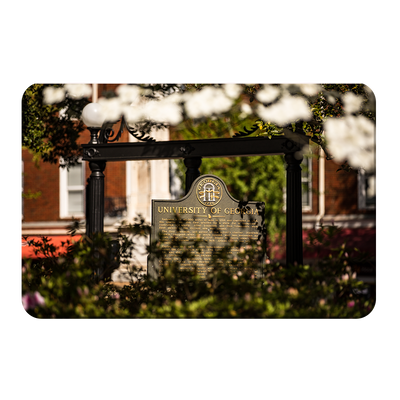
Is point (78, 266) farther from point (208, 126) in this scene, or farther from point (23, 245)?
point (208, 126)

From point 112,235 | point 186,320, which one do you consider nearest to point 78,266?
point 112,235

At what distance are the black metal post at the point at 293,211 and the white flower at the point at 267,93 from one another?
555mm

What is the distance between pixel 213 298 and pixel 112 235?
4.33ft

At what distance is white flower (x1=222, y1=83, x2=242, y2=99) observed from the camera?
177 inches

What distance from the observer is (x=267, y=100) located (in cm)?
454

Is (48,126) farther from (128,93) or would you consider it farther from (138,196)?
(138,196)

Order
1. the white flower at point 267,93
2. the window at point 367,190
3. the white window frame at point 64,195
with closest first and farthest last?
1. the window at point 367,190
2. the white flower at point 267,93
3. the white window frame at point 64,195

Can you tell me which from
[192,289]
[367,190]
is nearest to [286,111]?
[367,190]

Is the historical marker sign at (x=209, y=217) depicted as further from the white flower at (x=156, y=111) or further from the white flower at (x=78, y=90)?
the white flower at (x=78, y=90)

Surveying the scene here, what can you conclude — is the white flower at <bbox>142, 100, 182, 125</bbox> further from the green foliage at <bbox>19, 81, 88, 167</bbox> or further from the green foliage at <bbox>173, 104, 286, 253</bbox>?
the green foliage at <bbox>19, 81, 88, 167</bbox>

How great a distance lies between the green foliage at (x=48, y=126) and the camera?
15.1 feet

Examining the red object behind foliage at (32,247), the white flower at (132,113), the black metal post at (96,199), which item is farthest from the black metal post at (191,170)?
the red object behind foliage at (32,247)

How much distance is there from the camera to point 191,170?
16.4ft

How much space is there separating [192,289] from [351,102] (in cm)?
221
